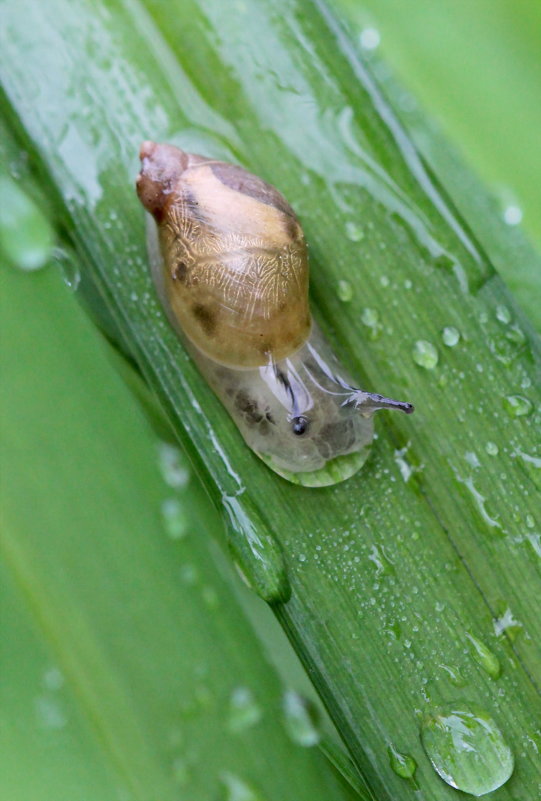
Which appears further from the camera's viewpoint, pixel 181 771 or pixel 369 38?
pixel 369 38

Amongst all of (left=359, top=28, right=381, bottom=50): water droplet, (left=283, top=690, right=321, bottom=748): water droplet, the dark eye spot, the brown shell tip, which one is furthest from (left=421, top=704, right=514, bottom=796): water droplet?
(left=359, top=28, right=381, bottom=50): water droplet

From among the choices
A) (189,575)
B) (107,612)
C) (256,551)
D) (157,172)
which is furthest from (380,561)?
(157,172)

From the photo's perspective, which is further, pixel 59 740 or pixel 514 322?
pixel 514 322

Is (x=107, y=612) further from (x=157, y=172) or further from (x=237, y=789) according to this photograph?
(x=157, y=172)

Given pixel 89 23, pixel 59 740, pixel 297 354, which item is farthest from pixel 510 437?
pixel 89 23

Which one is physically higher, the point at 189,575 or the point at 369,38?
the point at 369,38

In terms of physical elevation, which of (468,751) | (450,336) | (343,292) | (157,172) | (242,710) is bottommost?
(468,751)

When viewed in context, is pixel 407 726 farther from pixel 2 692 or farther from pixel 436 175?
pixel 436 175

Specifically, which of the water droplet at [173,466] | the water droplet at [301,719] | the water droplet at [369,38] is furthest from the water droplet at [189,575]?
the water droplet at [369,38]
